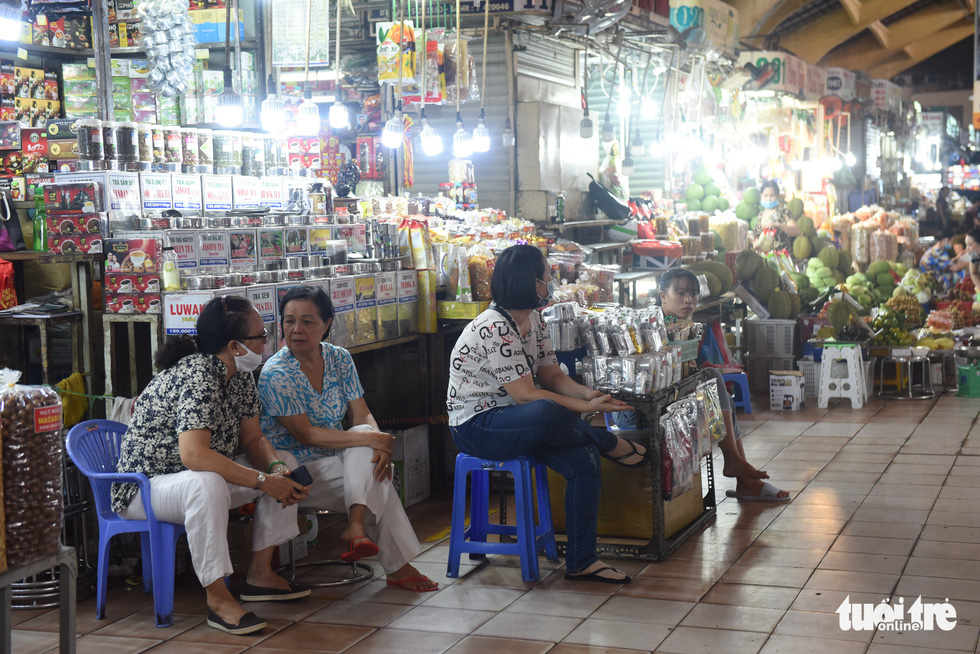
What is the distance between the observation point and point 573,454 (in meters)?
4.47

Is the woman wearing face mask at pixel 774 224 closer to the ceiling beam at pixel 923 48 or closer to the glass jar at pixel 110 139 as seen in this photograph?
the glass jar at pixel 110 139

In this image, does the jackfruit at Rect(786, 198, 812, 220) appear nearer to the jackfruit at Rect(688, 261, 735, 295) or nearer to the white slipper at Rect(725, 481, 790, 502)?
the jackfruit at Rect(688, 261, 735, 295)

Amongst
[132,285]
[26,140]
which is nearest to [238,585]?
[132,285]

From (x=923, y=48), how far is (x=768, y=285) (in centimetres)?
2127

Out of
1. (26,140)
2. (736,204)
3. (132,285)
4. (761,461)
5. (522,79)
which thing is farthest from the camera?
(736,204)

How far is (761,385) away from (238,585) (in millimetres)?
6078

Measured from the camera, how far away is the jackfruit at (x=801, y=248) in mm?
12859

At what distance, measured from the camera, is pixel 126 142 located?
18.3ft

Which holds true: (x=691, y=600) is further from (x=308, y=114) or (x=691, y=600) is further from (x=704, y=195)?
(x=704, y=195)

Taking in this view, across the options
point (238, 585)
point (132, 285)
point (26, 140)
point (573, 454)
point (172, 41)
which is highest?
point (172, 41)

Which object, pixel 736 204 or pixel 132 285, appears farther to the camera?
pixel 736 204

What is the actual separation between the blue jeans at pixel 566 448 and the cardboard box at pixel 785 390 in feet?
14.1

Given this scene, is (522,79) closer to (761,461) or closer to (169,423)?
(761,461)

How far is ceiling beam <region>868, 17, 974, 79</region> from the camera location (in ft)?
87.9
